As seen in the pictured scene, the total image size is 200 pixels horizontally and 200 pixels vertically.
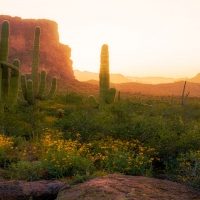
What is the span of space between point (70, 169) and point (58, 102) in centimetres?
1720

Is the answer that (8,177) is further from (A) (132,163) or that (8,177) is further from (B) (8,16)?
(B) (8,16)

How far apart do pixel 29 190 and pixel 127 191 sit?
1544mm

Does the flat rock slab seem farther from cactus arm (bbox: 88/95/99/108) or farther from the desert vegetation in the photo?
cactus arm (bbox: 88/95/99/108)

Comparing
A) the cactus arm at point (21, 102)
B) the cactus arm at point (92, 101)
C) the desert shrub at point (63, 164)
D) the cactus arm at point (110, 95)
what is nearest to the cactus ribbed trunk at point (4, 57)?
the cactus arm at point (21, 102)

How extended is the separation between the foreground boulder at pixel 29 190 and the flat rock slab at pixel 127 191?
0.32m

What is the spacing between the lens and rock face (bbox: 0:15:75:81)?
7988 cm

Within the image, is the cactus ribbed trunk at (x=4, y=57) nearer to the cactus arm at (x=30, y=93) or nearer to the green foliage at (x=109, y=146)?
the cactus arm at (x=30, y=93)

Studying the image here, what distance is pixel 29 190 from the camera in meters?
4.87

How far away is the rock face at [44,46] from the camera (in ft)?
262

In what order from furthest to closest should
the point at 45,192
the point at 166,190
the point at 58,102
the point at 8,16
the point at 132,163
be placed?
the point at 8,16 < the point at 58,102 < the point at 132,163 < the point at 45,192 < the point at 166,190

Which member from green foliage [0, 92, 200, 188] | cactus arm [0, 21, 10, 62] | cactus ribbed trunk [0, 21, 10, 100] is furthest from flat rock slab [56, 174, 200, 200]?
cactus arm [0, 21, 10, 62]

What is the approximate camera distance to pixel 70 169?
7406 mm

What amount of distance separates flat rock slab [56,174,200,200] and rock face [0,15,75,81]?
73.4 metres

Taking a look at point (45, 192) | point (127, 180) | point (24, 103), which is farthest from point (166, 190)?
point (24, 103)
